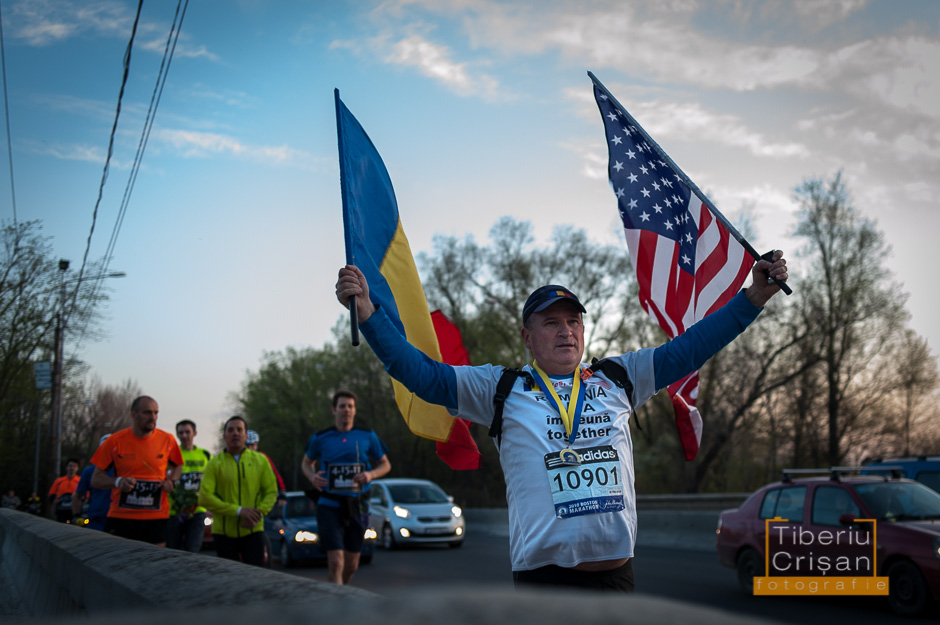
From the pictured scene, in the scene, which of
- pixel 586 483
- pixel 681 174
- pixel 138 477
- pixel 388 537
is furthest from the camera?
pixel 388 537

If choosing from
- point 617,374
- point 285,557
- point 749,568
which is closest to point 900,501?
point 749,568

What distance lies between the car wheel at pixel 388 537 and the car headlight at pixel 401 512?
0.43 m

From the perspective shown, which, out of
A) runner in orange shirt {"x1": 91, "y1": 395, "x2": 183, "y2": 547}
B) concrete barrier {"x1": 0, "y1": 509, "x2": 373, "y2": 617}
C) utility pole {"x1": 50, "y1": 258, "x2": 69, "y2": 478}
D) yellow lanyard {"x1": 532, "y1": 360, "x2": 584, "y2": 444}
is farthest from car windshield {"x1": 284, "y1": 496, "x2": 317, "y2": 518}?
utility pole {"x1": 50, "y1": 258, "x2": 69, "y2": 478}

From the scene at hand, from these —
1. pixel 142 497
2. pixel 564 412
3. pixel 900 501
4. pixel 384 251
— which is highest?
pixel 384 251

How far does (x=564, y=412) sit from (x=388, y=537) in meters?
19.6

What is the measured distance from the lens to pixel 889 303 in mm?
34125

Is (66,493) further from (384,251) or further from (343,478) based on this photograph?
(384,251)

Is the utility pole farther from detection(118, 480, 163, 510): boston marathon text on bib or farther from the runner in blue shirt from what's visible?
the runner in blue shirt

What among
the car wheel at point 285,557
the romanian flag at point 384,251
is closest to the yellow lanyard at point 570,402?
the romanian flag at point 384,251

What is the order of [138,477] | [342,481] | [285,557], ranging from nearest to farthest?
[138,477], [342,481], [285,557]

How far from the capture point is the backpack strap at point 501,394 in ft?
12.9

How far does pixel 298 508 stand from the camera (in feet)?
63.1

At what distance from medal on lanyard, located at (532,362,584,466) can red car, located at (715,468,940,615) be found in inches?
297

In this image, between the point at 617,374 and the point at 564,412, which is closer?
the point at 564,412
